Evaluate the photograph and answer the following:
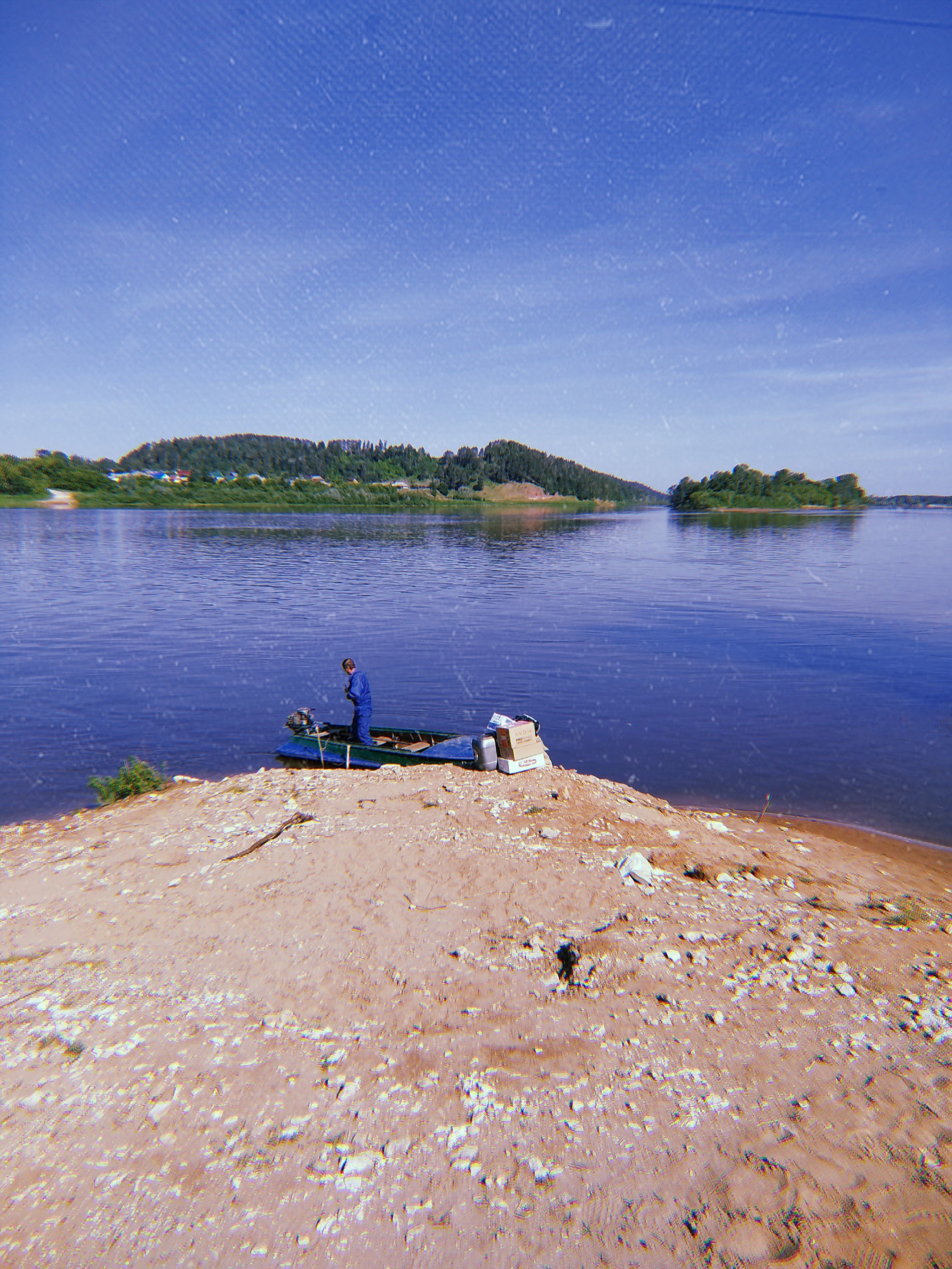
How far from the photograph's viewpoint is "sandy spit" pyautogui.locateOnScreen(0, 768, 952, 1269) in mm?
4852

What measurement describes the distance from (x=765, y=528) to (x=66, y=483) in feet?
569

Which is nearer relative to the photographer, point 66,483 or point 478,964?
point 478,964

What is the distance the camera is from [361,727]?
58.9 ft

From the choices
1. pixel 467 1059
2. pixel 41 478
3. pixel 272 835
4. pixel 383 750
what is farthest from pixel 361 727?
pixel 41 478

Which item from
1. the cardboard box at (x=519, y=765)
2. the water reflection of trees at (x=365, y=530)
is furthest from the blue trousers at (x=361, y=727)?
the water reflection of trees at (x=365, y=530)

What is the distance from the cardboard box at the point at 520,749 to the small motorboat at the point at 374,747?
93 cm

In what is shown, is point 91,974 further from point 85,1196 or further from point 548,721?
point 548,721

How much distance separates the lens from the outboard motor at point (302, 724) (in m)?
19.3

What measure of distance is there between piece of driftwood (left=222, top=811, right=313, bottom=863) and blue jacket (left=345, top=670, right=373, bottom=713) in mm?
5300

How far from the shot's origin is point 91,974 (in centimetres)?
762

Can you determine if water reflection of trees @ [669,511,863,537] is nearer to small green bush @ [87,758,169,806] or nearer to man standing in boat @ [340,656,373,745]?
man standing in boat @ [340,656,373,745]

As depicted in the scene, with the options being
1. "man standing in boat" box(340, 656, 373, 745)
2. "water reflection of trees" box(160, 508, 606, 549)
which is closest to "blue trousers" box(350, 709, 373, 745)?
"man standing in boat" box(340, 656, 373, 745)

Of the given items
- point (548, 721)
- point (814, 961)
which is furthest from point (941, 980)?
point (548, 721)

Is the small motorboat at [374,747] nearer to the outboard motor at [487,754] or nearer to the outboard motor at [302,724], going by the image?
the outboard motor at [302,724]
